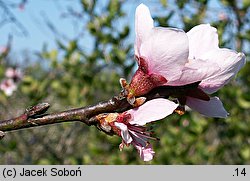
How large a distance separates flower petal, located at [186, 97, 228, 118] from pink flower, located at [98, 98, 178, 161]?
0.07 metres

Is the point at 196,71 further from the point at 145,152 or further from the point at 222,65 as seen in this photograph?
the point at 145,152

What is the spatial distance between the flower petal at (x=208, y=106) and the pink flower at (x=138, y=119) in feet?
0.22

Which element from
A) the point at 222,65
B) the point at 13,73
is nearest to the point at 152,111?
the point at 222,65

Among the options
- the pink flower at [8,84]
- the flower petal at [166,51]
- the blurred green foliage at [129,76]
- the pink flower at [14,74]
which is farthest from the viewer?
the pink flower at [14,74]

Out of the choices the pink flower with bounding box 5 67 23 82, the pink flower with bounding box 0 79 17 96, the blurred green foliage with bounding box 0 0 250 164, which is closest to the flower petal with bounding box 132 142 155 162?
the blurred green foliage with bounding box 0 0 250 164

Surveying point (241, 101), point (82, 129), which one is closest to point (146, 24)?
point (241, 101)

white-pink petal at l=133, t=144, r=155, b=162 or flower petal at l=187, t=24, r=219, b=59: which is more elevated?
flower petal at l=187, t=24, r=219, b=59

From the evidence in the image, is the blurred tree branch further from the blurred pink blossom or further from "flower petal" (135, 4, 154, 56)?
the blurred pink blossom

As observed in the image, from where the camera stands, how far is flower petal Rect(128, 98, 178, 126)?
2.18 feet

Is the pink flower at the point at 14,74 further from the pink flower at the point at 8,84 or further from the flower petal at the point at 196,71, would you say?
the flower petal at the point at 196,71

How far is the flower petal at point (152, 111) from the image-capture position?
2.18 ft

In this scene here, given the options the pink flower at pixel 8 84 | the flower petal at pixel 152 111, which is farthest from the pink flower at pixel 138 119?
the pink flower at pixel 8 84

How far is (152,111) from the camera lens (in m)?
0.67

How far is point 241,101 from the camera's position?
2.39 m
